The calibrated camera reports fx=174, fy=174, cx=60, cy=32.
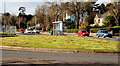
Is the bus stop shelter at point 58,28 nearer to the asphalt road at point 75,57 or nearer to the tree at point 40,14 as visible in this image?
the asphalt road at point 75,57

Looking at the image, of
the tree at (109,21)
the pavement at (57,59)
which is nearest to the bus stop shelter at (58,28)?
the tree at (109,21)

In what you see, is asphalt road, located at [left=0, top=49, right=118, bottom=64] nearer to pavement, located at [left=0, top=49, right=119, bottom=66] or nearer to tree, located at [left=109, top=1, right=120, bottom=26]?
pavement, located at [left=0, top=49, right=119, bottom=66]

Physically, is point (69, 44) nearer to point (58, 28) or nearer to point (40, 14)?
point (58, 28)

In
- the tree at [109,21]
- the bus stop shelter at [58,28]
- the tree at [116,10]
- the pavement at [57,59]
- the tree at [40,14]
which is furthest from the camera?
the tree at [40,14]

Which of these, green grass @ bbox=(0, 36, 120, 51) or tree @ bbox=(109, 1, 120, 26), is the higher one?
tree @ bbox=(109, 1, 120, 26)

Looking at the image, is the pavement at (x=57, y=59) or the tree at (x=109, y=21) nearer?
the pavement at (x=57, y=59)

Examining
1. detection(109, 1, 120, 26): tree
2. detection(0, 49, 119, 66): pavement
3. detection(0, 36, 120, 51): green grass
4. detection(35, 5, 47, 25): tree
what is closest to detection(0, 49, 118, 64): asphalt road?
detection(0, 49, 119, 66): pavement

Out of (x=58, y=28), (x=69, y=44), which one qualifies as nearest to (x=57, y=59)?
(x=69, y=44)

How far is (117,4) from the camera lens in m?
60.6

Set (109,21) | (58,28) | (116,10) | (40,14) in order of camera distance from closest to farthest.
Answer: (58,28)
(109,21)
(116,10)
(40,14)

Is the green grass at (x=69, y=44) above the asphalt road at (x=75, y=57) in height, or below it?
above

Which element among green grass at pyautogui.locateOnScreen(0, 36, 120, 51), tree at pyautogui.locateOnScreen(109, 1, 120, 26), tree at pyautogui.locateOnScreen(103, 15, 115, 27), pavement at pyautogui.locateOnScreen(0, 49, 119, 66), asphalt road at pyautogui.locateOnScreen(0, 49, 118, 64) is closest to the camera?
pavement at pyautogui.locateOnScreen(0, 49, 119, 66)

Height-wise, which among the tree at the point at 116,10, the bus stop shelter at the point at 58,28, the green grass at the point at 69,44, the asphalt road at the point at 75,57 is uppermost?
the tree at the point at 116,10

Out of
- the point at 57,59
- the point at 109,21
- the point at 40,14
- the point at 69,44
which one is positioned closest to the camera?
the point at 57,59
